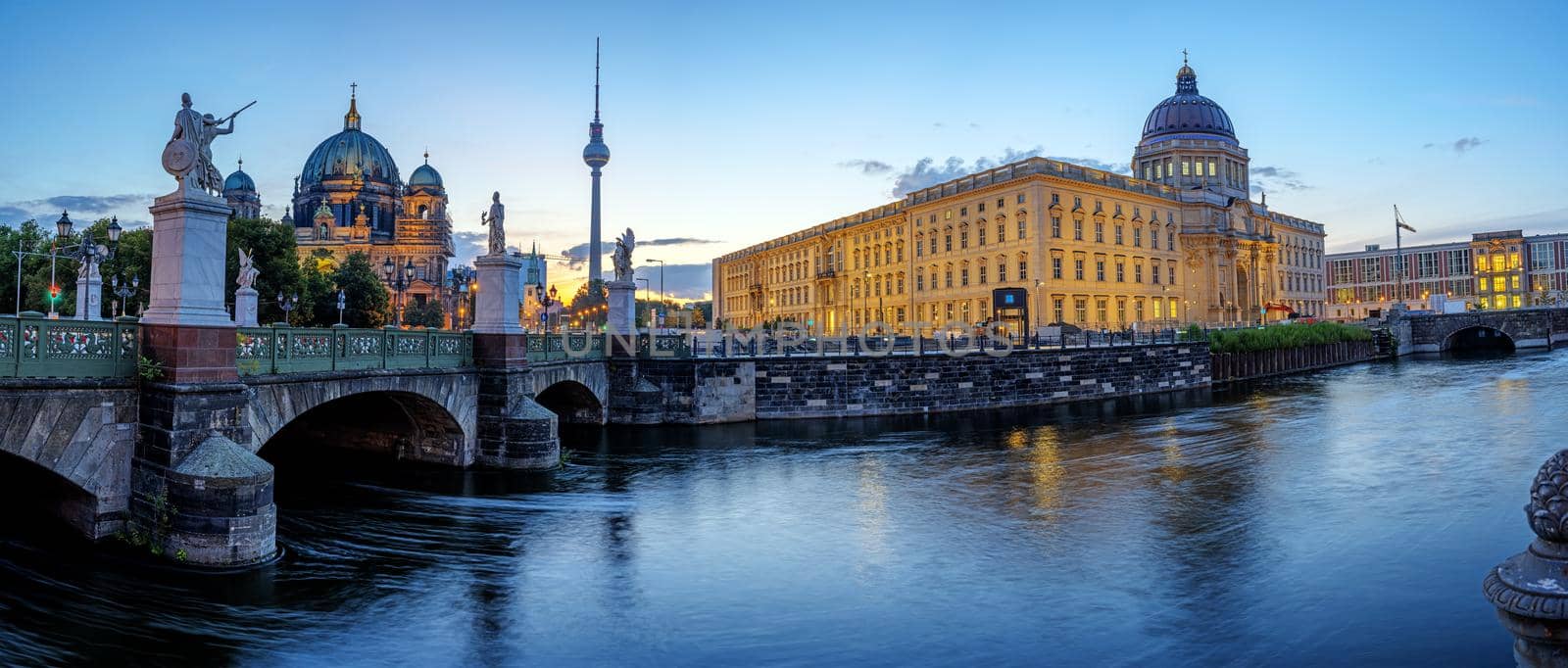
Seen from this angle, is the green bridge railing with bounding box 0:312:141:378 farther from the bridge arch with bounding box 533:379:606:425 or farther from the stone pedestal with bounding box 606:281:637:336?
the stone pedestal with bounding box 606:281:637:336

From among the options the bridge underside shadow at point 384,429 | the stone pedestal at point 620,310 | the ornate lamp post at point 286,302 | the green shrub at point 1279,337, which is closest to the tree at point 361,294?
the ornate lamp post at point 286,302

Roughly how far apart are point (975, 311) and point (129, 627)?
225 ft

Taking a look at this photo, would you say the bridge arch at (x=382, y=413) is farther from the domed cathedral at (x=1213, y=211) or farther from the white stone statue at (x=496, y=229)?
the domed cathedral at (x=1213, y=211)

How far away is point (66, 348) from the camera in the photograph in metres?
12.1

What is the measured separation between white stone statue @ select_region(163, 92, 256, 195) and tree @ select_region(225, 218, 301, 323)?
40845 millimetres

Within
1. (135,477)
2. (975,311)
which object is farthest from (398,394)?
(975,311)

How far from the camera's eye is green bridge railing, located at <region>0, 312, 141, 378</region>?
1138 cm

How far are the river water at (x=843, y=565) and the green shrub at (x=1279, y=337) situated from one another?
31.8 m

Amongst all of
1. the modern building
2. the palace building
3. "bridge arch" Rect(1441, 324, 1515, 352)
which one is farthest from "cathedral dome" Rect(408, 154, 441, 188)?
the modern building

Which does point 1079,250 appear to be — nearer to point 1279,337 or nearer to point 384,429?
point 1279,337

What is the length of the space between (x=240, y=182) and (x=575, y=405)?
3690 inches

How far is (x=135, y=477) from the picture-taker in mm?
13414

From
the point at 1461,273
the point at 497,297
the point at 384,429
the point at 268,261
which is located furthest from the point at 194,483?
the point at 1461,273

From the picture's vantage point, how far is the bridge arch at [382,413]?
16.2m
